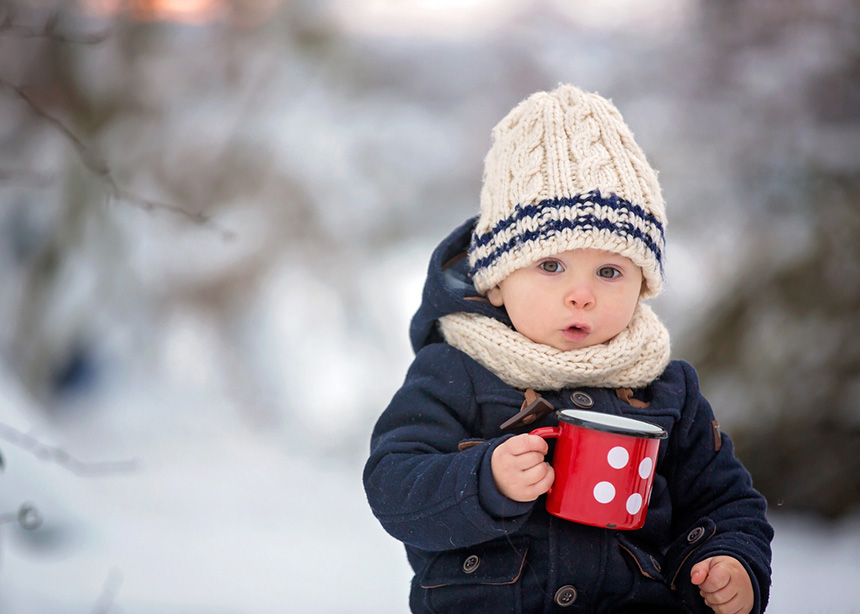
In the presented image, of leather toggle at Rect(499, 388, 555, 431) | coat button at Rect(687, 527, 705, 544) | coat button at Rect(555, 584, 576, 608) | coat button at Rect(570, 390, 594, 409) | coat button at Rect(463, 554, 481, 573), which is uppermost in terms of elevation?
coat button at Rect(570, 390, 594, 409)

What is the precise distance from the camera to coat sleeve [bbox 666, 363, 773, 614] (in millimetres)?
1013

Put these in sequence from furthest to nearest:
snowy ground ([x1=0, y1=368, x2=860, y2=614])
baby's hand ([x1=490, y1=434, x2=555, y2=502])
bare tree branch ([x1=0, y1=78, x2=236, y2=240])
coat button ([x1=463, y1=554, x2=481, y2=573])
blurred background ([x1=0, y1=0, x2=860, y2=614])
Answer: blurred background ([x1=0, y1=0, x2=860, y2=614])
snowy ground ([x1=0, y1=368, x2=860, y2=614])
bare tree branch ([x1=0, y1=78, x2=236, y2=240])
coat button ([x1=463, y1=554, x2=481, y2=573])
baby's hand ([x1=490, y1=434, x2=555, y2=502])

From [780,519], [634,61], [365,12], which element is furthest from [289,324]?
[780,519]

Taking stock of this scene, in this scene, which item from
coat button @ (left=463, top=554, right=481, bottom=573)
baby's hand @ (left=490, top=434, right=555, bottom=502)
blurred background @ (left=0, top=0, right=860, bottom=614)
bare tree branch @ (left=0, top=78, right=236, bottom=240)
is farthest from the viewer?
blurred background @ (left=0, top=0, right=860, bottom=614)

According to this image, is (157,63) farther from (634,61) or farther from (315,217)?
(634,61)

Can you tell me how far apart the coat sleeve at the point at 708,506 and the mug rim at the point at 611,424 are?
21cm

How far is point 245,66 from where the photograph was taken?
7.74 feet

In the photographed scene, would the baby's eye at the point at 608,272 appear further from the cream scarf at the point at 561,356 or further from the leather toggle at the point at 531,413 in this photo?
the leather toggle at the point at 531,413

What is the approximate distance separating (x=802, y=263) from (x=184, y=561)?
1.80 m

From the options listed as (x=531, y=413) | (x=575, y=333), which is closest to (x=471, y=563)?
(x=531, y=413)

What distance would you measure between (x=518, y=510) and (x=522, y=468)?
6 centimetres

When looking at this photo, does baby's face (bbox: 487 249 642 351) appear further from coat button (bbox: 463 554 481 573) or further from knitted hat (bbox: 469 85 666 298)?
coat button (bbox: 463 554 481 573)

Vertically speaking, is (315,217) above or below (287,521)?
above

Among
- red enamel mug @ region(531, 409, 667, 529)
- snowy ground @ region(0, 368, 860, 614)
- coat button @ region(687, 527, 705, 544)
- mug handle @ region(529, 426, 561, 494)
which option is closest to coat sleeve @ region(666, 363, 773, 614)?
Answer: coat button @ region(687, 527, 705, 544)
